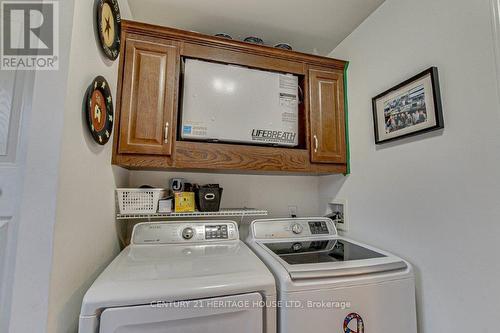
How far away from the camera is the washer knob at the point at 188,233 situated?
1323 mm

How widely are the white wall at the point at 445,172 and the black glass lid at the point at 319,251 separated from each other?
0.54 feet

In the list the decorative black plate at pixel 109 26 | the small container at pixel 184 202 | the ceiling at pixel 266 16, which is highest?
the ceiling at pixel 266 16

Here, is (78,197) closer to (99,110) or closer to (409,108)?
(99,110)

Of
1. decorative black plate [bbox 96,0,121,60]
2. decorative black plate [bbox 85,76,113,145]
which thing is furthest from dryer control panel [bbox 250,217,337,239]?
decorative black plate [bbox 96,0,121,60]

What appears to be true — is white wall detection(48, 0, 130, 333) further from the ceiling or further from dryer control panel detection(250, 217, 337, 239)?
dryer control panel detection(250, 217, 337, 239)

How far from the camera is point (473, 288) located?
2.83 ft

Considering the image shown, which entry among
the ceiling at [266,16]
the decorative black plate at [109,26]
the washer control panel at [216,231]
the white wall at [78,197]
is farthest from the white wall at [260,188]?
the ceiling at [266,16]

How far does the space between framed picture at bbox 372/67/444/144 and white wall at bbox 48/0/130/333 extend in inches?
58.9

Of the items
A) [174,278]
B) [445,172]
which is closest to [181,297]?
[174,278]

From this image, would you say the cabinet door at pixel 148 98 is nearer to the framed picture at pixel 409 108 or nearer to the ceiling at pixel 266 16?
the ceiling at pixel 266 16

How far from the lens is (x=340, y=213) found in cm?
168

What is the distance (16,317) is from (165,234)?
0.70 m

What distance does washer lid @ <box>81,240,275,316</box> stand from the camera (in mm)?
720

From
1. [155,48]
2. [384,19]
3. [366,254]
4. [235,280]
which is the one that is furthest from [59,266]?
[384,19]
